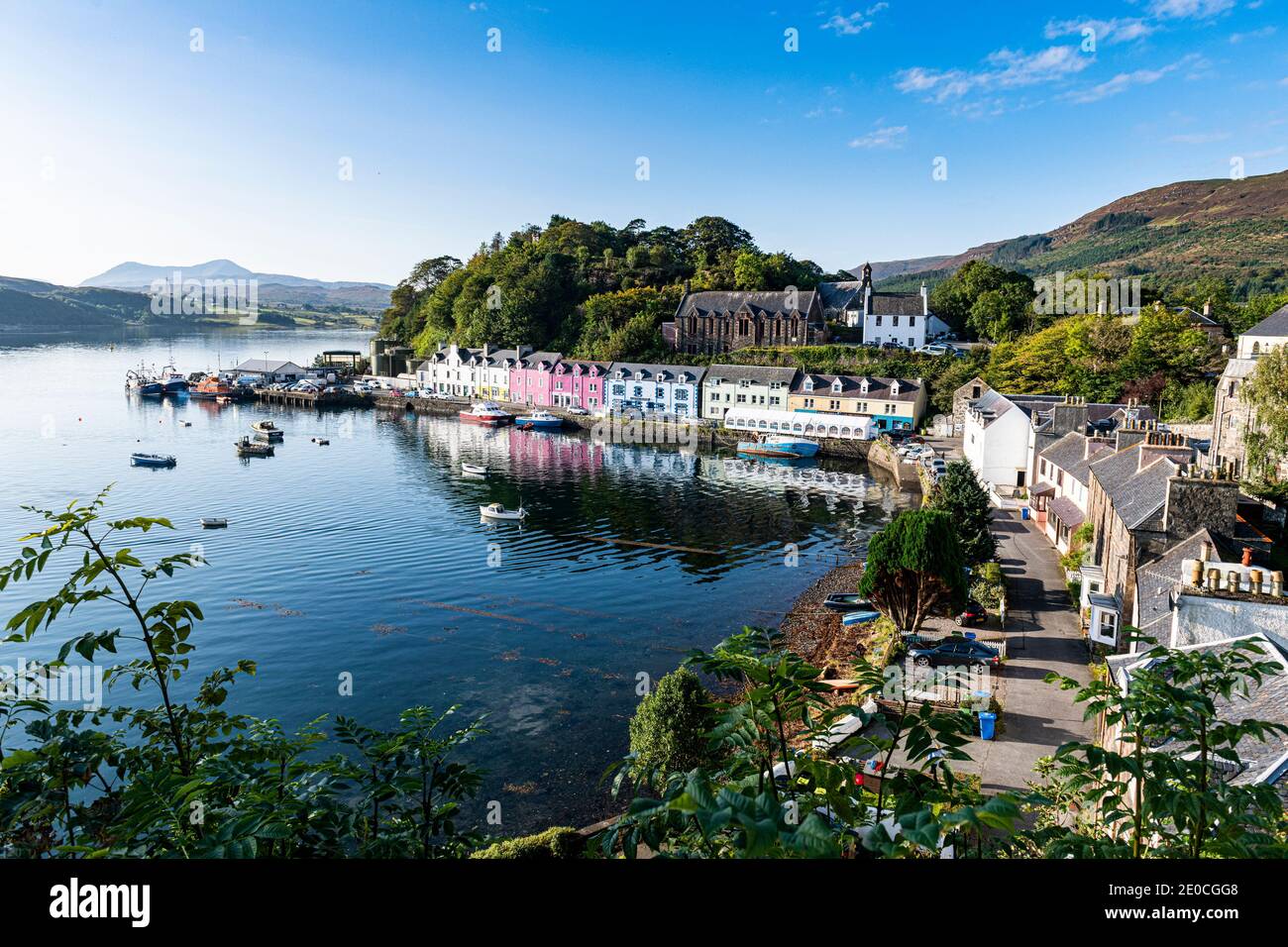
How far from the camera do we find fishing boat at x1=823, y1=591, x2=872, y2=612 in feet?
99.0

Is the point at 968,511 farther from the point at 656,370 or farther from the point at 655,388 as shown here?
the point at 656,370

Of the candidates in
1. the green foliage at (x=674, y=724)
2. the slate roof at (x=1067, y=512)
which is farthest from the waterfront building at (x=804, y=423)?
the green foliage at (x=674, y=724)

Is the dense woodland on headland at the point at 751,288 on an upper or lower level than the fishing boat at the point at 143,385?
upper

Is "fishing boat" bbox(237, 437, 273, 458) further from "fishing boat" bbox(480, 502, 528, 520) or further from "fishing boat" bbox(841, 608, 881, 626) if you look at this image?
"fishing boat" bbox(841, 608, 881, 626)

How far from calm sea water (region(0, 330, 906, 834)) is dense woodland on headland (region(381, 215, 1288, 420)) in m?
19.3

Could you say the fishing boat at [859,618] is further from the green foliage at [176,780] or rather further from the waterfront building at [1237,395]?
the green foliage at [176,780]

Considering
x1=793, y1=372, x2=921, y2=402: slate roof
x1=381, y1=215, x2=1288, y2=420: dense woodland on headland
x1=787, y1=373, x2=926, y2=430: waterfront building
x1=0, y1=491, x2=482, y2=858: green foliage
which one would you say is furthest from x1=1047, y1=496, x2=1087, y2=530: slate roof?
x1=793, y1=372, x2=921, y2=402: slate roof

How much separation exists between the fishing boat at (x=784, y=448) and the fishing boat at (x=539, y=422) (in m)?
21.5

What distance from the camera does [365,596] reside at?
3167 centimetres

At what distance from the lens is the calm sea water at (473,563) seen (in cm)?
2280

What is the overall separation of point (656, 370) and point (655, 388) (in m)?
1.84

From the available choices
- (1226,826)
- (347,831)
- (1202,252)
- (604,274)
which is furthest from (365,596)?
(1202,252)

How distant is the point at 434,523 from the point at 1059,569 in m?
31.0

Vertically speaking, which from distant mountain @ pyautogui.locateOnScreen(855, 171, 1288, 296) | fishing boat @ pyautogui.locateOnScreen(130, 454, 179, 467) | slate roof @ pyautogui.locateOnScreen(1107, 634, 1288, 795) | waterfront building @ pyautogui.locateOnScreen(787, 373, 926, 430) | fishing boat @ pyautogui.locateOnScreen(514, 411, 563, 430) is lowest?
slate roof @ pyautogui.locateOnScreen(1107, 634, 1288, 795)
